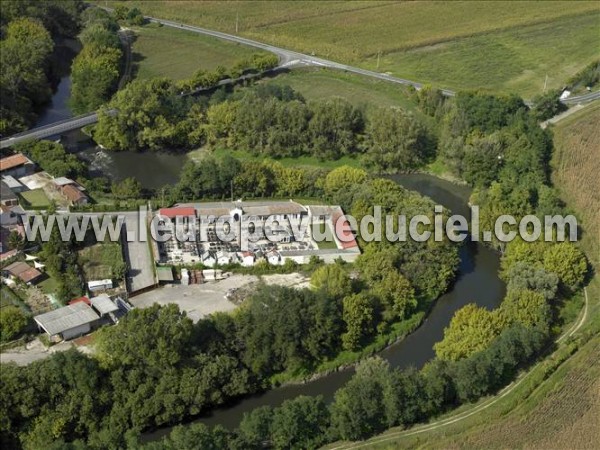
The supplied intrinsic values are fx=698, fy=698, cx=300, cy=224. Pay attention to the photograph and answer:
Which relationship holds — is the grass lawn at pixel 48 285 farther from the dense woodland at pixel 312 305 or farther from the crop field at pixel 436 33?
the crop field at pixel 436 33

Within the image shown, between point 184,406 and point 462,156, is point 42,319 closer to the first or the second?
point 184,406

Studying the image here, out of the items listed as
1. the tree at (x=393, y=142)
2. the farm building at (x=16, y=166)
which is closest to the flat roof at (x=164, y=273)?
the farm building at (x=16, y=166)

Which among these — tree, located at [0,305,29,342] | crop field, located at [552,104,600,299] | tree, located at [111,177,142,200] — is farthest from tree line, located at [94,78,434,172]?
tree, located at [0,305,29,342]

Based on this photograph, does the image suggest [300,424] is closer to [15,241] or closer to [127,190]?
[15,241]

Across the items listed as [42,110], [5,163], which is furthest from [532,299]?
[42,110]

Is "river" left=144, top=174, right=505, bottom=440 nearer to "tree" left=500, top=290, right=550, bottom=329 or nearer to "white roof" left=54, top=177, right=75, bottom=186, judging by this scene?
"tree" left=500, top=290, right=550, bottom=329
